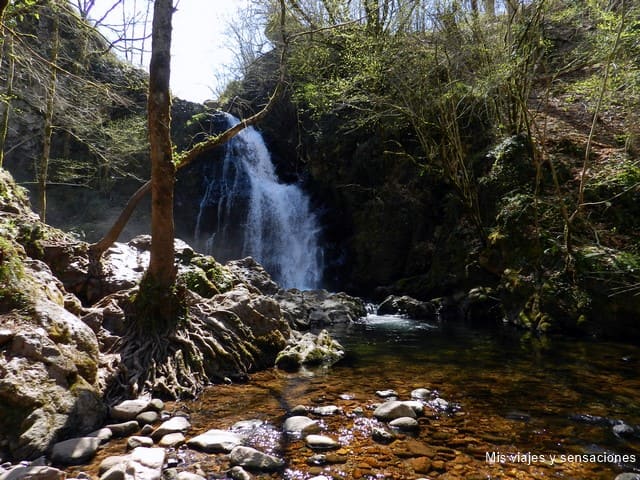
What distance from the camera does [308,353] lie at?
270 inches

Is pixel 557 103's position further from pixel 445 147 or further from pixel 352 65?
pixel 352 65

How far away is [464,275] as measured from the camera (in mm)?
13648

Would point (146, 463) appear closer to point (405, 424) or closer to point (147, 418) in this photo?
point (147, 418)

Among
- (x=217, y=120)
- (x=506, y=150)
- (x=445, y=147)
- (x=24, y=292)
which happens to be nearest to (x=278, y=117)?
(x=217, y=120)

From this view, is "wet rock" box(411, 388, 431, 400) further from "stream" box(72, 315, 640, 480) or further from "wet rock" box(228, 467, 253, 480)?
"wet rock" box(228, 467, 253, 480)

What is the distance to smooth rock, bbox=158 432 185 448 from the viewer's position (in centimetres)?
351

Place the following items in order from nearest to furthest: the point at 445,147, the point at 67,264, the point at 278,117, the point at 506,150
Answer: the point at 67,264 → the point at 506,150 → the point at 445,147 → the point at 278,117

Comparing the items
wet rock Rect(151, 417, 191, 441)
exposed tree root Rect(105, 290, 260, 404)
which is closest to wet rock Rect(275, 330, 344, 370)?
exposed tree root Rect(105, 290, 260, 404)

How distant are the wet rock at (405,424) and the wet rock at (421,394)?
874 mm

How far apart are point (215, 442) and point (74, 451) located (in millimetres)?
1101

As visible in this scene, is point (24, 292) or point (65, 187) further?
point (65, 187)

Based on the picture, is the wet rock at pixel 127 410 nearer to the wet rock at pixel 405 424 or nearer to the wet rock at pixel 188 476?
the wet rock at pixel 188 476

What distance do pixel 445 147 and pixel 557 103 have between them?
205 inches

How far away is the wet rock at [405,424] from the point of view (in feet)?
13.0
